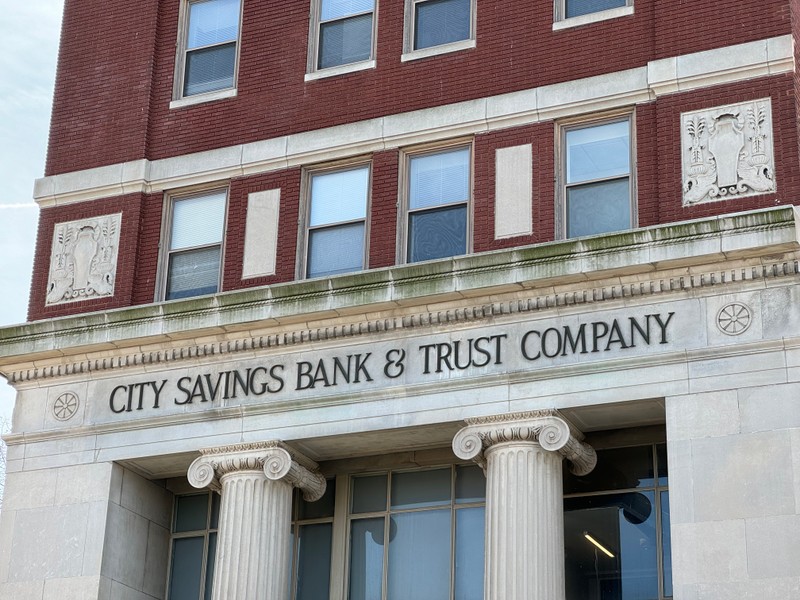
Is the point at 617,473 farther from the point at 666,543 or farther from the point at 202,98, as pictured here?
the point at 202,98

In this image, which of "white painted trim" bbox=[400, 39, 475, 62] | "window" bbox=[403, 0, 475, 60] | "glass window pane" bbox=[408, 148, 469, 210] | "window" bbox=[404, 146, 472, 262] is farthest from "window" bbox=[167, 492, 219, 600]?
"window" bbox=[403, 0, 475, 60]

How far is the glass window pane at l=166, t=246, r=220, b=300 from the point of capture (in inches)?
1093

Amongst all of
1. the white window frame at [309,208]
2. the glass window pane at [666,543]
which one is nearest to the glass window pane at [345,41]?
the white window frame at [309,208]

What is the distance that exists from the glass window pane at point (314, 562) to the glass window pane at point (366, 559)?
0.43m

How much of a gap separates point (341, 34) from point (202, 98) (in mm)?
2554

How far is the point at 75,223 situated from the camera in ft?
94.3

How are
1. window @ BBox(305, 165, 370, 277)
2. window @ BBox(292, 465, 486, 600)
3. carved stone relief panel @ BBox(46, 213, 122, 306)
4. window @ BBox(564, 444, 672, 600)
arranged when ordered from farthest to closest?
carved stone relief panel @ BBox(46, 213, 122, 306), window @ BBox(305, 165, 370, 277), window @ BBox(292, 465, 486, 600), window @ BBox(564, 444, 672, 600)

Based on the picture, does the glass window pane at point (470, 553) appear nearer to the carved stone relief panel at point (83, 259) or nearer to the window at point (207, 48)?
the carved stone relief panel at point (83, 259)

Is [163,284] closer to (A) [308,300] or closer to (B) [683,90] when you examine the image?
(A) [308,300]

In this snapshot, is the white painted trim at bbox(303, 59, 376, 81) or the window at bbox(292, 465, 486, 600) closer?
the window at bbox(292, 465, 486, 600)

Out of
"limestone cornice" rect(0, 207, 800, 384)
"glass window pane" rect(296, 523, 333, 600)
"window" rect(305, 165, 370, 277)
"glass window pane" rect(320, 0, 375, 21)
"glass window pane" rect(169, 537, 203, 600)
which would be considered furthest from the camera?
"glass window pane" rect(320, 0, 375, 21)

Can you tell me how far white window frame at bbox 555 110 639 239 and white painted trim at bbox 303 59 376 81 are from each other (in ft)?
11.7

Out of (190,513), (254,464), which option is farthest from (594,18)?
(190,513)

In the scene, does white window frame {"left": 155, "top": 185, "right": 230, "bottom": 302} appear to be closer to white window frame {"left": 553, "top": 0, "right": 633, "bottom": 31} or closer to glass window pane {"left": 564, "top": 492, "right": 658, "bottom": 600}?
white window frame {"left": 553, "top": 0, "right": 633, "bottom": 31}
